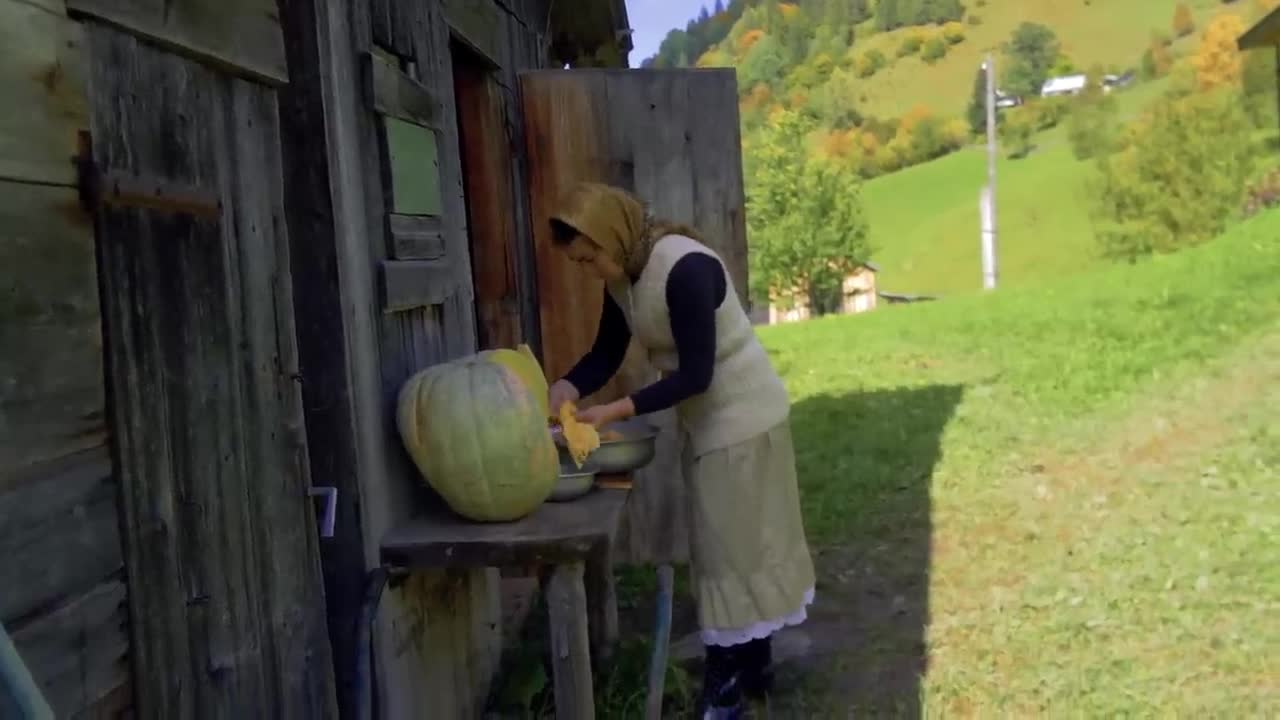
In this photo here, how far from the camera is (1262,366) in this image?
9.63 m

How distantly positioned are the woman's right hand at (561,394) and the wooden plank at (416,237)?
541 millimetres

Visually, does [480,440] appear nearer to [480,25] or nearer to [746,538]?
[746,538]

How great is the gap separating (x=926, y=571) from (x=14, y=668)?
209 inches

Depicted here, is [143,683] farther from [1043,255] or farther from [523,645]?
[1043,255]

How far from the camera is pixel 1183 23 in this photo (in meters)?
87.4

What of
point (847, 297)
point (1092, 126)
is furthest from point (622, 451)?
point (1092, 126)

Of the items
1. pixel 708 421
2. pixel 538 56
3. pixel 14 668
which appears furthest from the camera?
pixel 538 56

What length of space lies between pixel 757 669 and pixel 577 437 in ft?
5.10

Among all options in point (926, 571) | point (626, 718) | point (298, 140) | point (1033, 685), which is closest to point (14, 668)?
point (298, 140)

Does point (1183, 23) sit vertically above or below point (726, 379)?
above

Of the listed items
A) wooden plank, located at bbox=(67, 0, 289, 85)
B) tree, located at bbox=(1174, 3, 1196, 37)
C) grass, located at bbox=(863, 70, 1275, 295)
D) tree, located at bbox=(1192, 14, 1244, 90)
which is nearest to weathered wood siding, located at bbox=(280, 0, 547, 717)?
wooden plank, located at bbox=(67, 0, 289, 85)

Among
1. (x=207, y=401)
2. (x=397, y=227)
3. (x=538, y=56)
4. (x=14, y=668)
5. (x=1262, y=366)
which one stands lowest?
(x=1262, y=366)

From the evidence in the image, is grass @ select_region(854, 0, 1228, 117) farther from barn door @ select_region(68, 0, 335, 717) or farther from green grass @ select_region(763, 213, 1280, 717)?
barn door @ select_region(68, 0, 335, 717)

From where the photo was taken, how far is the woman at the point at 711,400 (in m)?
3.50
